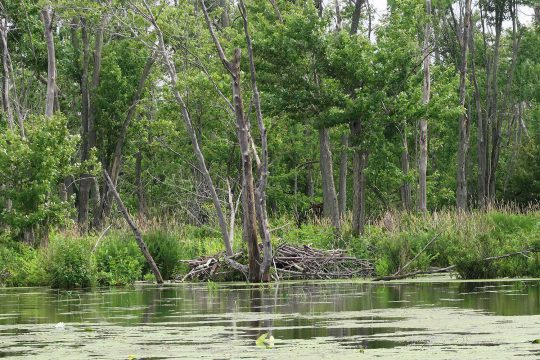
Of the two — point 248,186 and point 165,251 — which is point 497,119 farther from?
point 248,186

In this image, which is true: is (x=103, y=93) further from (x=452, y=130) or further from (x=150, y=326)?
(x=150, y=326)

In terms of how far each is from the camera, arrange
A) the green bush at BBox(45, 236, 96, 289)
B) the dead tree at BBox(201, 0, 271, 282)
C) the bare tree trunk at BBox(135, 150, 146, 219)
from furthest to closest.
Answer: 1. the bare tree trunk at BBox(135, 150, 146, 219)
2. the green bush at BBox(45, 236, 96, 289)
3. the dead tree at BBox(201, 0, 271, 282)

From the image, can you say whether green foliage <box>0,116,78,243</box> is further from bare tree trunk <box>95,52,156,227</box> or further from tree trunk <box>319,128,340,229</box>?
bare tree trunk <box>95,52,156,227</box>

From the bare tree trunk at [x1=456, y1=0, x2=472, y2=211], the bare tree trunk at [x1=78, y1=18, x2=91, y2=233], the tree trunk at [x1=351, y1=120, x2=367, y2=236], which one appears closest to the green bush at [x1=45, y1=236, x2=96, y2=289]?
the tree trunk at [x1=351, y1=120, x2=367, y2=236]

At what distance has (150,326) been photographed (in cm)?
1257

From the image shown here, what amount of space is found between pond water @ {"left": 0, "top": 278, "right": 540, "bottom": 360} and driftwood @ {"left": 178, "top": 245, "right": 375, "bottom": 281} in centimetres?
372

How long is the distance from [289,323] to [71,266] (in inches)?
489

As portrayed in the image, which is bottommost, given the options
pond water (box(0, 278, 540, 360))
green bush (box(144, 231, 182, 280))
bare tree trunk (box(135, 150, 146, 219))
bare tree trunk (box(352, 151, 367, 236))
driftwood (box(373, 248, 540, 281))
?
pond water (box(0, 278, 540, 360))

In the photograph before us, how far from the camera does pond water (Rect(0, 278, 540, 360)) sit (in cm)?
944

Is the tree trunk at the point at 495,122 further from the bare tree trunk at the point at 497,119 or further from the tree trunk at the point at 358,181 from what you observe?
the tree trunk at the point at 358,181

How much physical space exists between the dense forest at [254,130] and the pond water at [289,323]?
372 centimetres

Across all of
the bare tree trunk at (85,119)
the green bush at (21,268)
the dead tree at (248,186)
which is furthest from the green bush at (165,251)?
the bare tree trunk at (85,119)

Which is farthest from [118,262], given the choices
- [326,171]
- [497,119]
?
[497,119]

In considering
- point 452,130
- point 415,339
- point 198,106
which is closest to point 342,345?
point 415,339
